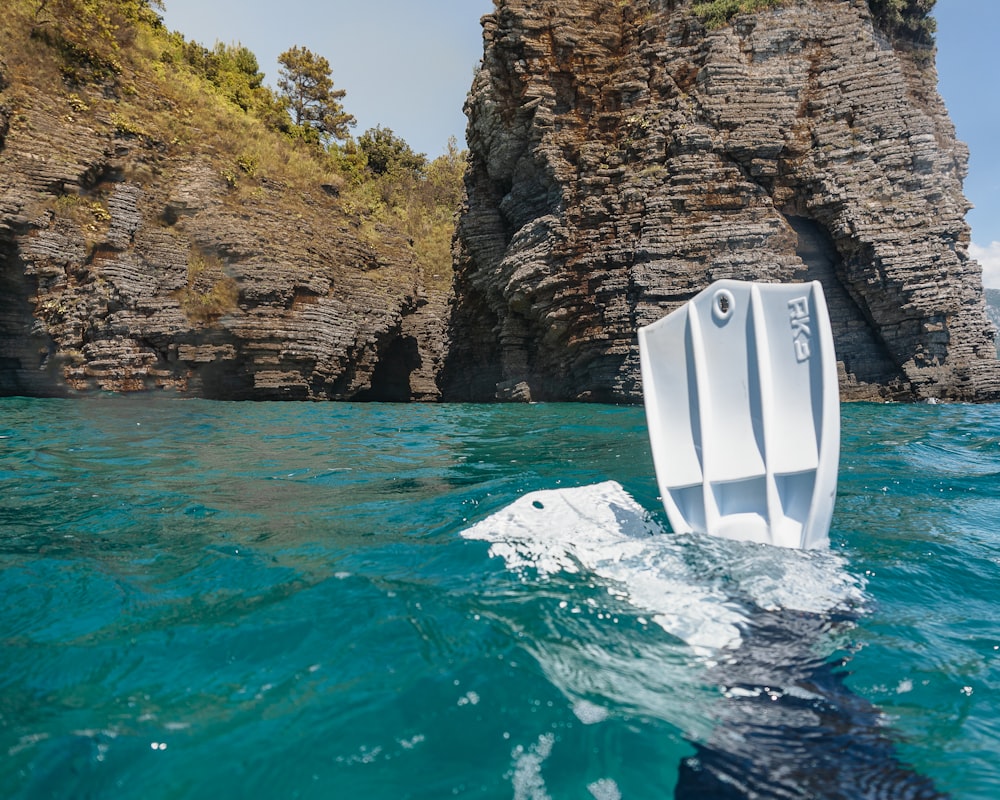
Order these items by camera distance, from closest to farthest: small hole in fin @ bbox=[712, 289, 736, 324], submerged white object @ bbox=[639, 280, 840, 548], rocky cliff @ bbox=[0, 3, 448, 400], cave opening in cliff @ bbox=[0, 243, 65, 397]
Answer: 1. submerged white object @ bbox=[639, 280, 840, 548]
2. small hole in fin @ bbox=[712, 289, 736, 324]
3. cave opening in cliff @ bbox=[0, 243, 65, 397]
4. rocky cliff @ bbox=[0, 3, 448, 400]

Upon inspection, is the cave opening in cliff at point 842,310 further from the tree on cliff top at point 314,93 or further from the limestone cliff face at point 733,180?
the tree on cliff top at point 314,93

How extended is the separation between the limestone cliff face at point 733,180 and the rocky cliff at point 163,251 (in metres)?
5.86

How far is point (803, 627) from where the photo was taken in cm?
238

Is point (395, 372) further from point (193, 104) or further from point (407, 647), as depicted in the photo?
point (407, 647)

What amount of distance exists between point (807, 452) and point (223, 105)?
21595 millimetres

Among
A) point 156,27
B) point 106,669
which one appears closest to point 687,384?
point 106,669

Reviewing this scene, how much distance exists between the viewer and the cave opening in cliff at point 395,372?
2070cm

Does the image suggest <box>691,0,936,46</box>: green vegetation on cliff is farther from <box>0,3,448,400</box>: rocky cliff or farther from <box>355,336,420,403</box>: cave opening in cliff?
<box>355,336,420,403</box>: cave opening in cliff

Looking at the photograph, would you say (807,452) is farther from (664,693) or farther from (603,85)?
(603,85)

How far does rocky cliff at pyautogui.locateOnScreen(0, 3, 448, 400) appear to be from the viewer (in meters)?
13.8

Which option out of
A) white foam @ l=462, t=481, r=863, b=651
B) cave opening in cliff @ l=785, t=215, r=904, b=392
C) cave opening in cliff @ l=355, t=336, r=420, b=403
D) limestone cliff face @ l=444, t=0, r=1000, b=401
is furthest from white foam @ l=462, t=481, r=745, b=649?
cave opening in cliff @ l=355, t=336, r=420, b=403

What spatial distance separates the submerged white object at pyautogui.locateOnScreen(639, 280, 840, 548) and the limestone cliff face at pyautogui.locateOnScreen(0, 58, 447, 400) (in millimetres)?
13975

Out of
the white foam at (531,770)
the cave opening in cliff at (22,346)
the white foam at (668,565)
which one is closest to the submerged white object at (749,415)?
the white foam at (668,565)

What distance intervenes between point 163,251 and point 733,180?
1515 centimetres
